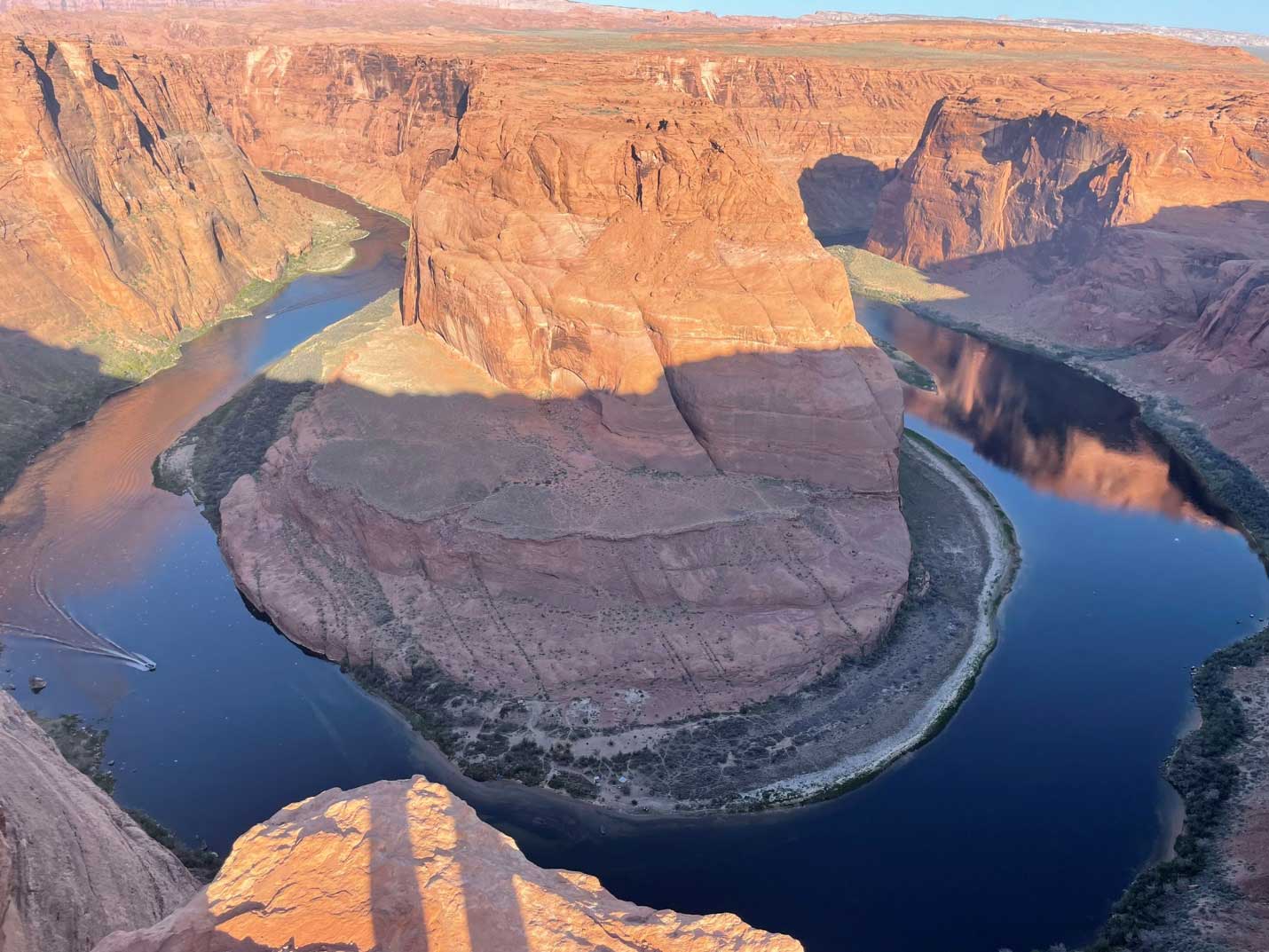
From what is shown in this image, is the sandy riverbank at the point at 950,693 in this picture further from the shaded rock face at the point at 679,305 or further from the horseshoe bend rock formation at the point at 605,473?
the shaded rock face at the point at 679,305

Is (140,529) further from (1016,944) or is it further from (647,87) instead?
(1016,944)

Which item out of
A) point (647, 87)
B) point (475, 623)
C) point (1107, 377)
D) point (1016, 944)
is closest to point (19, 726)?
point (475, 623)

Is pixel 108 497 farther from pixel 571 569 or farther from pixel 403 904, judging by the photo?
pixel 403 904

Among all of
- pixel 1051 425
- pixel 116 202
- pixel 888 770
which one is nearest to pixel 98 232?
pixel 116 202

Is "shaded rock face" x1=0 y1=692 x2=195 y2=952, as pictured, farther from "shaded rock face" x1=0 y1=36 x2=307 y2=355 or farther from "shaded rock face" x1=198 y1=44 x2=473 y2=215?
"shaded rock face" x1=198 y1=44 x2=473 y2=215

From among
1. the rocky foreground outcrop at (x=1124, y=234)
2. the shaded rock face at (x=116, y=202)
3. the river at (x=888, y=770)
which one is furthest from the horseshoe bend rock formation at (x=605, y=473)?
the shaded rock face at (x=116, y=202)

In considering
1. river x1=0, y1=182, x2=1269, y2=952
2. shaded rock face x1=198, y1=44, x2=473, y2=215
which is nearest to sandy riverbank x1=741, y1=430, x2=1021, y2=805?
river x1=0, y1=182, x2=1269, y2=952
